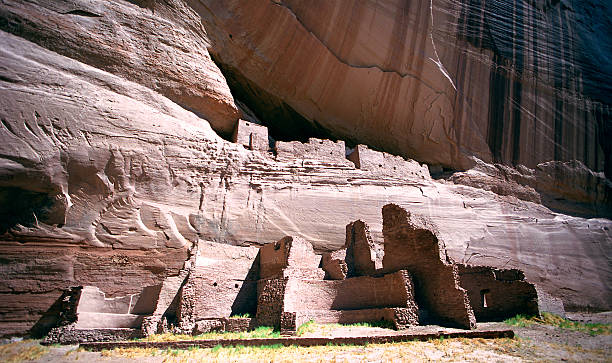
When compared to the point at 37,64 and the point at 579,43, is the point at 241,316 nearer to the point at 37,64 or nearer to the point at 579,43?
the point at 37,64

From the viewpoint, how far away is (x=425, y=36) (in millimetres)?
17109

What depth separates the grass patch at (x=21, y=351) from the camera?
8.42 m

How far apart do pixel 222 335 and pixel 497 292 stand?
7.00 metres

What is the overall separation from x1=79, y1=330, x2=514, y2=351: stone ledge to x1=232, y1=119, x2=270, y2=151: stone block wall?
809cm

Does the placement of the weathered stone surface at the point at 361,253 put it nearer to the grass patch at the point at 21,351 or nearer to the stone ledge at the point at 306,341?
the stone ledge at the point at 306,341

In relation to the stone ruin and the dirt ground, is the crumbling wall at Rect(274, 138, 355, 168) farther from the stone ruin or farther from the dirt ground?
the dirt ground

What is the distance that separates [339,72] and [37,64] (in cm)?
1027

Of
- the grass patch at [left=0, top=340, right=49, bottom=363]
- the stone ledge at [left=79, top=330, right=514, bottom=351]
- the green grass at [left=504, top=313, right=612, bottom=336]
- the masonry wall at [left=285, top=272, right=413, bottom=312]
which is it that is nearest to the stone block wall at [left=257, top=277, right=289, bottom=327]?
the masonry wall at [left=285, top=272, right=413, bottom=312]

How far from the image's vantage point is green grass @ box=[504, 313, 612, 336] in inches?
392

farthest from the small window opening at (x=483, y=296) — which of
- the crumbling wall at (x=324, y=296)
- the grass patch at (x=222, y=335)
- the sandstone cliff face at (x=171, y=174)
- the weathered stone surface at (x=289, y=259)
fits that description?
the grass patch at (x=222, y=335)

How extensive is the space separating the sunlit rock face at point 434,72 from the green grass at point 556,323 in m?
9.18

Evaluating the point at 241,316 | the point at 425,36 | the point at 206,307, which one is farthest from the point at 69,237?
the point at 425,36

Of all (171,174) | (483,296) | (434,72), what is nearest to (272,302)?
(171,174)

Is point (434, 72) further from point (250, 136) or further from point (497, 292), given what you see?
point (497, 292)
